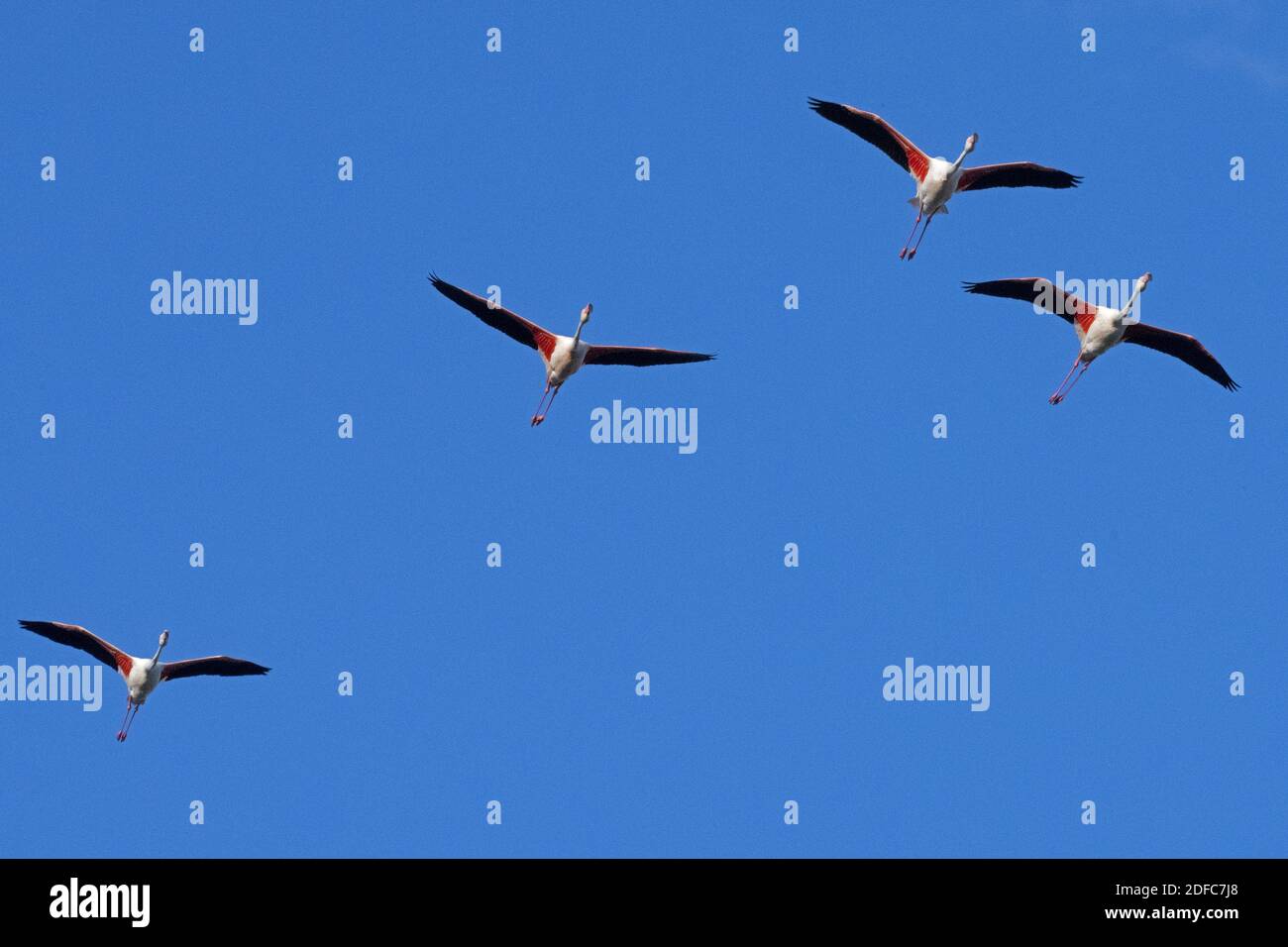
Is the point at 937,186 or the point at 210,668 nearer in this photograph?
the point at 937,186

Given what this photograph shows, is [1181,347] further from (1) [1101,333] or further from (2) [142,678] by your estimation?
(2) [142,678]

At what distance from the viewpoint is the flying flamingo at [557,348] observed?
1752 inches

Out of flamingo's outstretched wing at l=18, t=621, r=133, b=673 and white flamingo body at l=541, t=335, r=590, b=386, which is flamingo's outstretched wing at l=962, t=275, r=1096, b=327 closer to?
white flamingo body at l=541, t=335, r=590, b=386

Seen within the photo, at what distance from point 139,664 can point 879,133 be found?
18.9 m

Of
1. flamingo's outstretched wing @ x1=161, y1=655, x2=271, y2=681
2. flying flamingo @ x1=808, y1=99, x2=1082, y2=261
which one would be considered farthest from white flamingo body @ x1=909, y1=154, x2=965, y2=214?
flamingo's outstretched wing @ x1=161, y1=655, x2=271, y2=681

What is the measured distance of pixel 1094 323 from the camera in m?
44.6

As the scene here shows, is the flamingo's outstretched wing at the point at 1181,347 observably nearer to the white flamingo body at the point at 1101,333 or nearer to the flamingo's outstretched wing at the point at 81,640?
the white flamingo body at the point at 1101,333

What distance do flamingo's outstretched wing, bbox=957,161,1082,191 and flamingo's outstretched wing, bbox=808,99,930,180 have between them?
0.90 metres

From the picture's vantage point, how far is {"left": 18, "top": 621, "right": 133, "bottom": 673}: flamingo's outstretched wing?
4591cm

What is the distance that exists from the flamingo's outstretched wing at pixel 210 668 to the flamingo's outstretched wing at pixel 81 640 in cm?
88

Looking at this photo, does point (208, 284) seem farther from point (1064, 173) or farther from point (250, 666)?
point (1064, 173)

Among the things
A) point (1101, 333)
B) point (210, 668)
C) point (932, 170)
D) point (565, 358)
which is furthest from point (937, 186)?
point (210, 668)

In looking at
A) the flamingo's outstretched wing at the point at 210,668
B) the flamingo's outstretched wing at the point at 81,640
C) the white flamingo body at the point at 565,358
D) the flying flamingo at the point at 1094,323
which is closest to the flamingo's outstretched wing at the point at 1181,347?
the flying flamingo at the point at 1094,323
